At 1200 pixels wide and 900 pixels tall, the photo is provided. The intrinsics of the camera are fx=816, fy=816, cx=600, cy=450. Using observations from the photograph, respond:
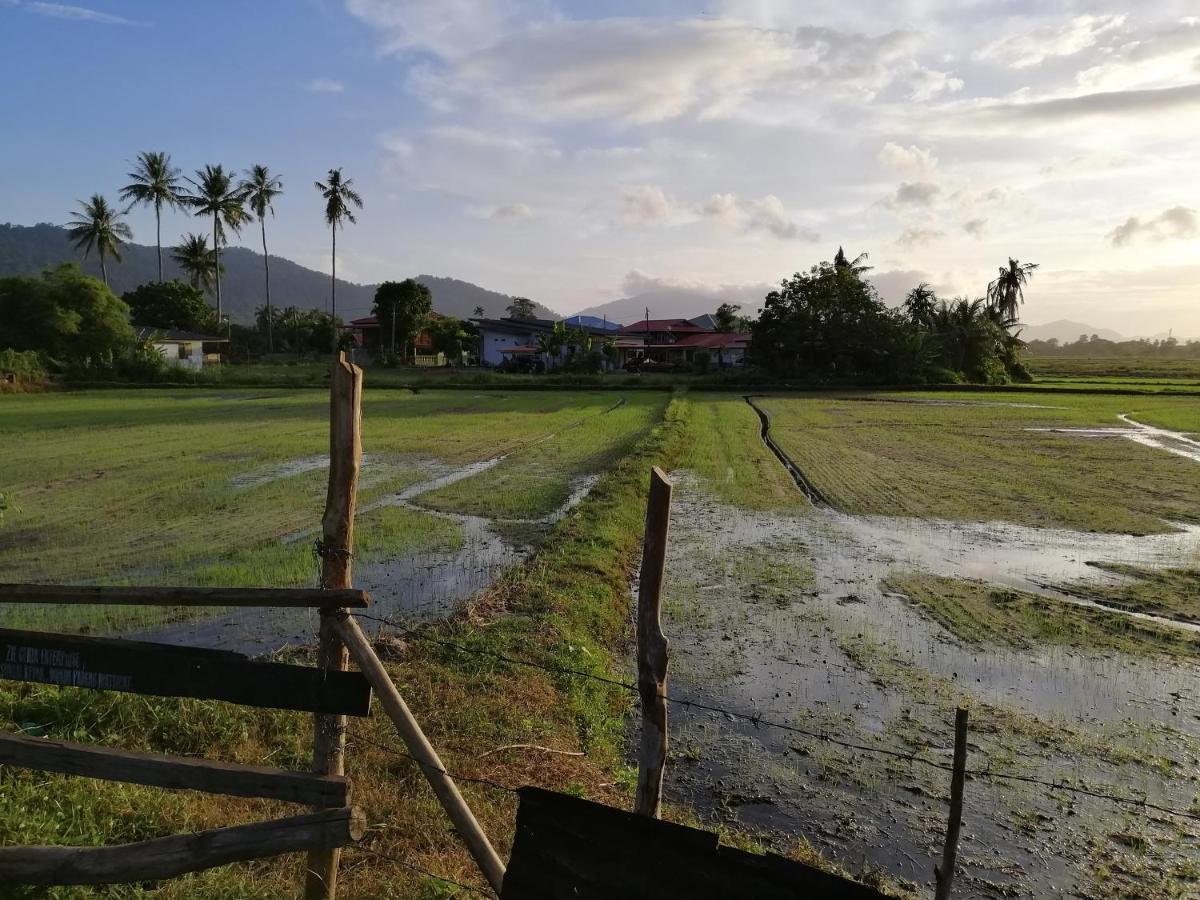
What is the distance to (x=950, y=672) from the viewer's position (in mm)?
6828

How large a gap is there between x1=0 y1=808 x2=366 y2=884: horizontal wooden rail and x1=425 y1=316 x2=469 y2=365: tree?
61.6 metres

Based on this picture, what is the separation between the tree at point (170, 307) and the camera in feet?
194

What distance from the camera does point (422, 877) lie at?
381 centimetres

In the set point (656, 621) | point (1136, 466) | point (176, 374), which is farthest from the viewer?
point (176, 374)

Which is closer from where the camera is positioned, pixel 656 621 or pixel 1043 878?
pixel 656 621

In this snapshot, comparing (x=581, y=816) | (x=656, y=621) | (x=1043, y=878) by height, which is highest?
(x=656, y=621)

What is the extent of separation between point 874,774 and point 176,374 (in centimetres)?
4498

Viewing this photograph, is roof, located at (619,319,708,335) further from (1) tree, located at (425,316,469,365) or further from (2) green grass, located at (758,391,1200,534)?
(2) green grass, located at (758,391,1200,534)

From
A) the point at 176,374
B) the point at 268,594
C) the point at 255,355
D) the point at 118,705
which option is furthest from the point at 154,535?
the point at 255,355

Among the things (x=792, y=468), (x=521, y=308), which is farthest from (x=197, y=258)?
(x=792, y=468)

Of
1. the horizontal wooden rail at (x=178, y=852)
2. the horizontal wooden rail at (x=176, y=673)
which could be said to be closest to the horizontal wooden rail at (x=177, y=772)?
the horizontal wooden rail at (x=178, y=852)

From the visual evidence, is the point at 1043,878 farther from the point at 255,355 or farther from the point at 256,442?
the point at 255,355

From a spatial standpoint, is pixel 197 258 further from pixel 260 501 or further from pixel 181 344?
pixel 260 501

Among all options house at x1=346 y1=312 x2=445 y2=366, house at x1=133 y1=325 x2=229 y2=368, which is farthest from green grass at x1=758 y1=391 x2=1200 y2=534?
house at x1=346 y1=312 x2=445 y2=366
